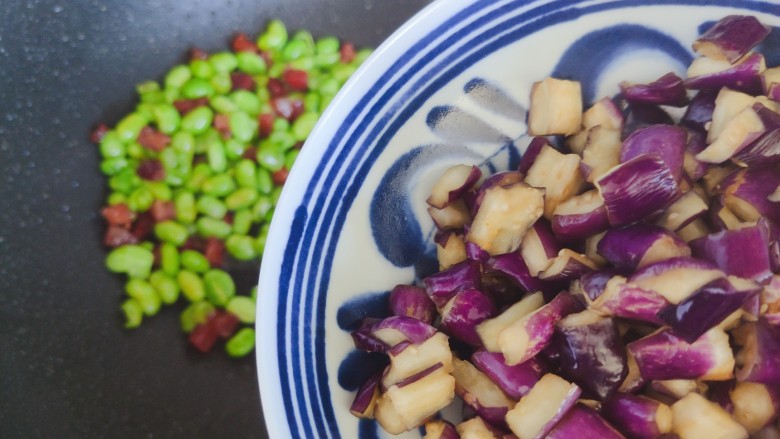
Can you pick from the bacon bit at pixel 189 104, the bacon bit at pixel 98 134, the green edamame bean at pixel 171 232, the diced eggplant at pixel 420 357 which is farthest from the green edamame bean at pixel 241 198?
the diced eggplant at pixel 420 357

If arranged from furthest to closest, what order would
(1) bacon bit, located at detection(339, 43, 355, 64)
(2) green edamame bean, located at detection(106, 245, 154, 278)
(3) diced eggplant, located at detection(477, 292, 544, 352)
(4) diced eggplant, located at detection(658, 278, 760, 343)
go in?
(1) bacon bit, located at detection(339, 43, 355, 64), (2) green edamame bean, located at detection(106, 245, 154, 278), (3) diced eggplant, located at detection(477, 292, 544, 352), (4) diced eggplant, located at detection(658, 278, 760, 343)

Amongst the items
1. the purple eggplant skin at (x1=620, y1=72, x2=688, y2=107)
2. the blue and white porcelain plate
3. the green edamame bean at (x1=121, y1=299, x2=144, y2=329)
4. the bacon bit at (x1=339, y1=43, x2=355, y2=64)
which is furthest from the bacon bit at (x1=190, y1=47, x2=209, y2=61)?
the purple eggplant skin at (x1=620, y1=72, x2=688, y2=107)

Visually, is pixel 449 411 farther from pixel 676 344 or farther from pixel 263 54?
pixel 263 54

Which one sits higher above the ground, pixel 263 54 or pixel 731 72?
pixel 263 54

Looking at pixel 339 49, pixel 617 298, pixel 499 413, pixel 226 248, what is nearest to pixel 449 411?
pixel 499 413

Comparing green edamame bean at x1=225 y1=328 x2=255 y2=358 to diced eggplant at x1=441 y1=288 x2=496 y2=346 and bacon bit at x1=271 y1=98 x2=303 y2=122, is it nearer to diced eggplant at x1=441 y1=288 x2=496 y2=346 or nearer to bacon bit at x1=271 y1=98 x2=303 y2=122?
bacon bit at x1=271 y1=98 x2=303 y2=122
